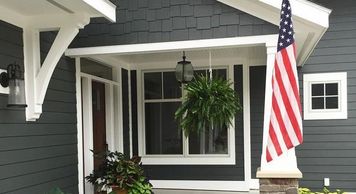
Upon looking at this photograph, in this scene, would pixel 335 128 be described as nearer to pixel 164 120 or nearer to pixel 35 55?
pixel 164 120

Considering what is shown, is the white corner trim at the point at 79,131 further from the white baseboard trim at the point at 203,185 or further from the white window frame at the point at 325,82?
the white window frame at the point at 325,82

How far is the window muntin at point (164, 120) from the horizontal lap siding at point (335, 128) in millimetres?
1688

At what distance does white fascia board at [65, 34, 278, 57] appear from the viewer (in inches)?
167

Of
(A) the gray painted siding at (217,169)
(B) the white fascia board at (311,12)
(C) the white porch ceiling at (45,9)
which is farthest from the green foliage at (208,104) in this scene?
(A) the gray painted siding at (217,169)

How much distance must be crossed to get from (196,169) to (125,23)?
300 cm

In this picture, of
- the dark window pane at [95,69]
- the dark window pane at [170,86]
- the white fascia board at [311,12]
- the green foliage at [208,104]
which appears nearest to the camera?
the white fascia board at [311,12]

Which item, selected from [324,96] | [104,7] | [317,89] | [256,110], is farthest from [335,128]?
[104,7]

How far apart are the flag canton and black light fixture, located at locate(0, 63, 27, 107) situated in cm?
251

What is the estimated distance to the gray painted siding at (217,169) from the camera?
6387 mm

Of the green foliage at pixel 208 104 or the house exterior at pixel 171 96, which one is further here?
the green foliage at pixel 208 104

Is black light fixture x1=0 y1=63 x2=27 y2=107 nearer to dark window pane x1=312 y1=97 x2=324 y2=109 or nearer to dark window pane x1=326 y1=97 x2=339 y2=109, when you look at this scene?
dark window pane x1=312 y1=97 x2=324 y2=109

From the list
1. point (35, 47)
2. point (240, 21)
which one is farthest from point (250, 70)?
point (35, 47)

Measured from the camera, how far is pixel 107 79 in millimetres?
6094

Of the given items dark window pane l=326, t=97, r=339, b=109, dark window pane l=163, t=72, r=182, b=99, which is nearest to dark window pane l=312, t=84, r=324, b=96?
dark window pane l=326, t=97, r=339, b=109
